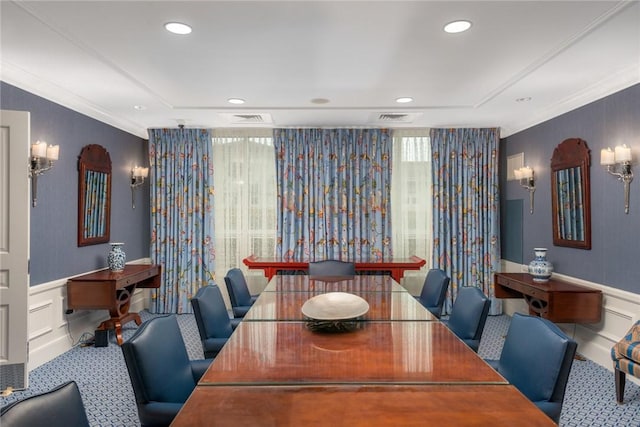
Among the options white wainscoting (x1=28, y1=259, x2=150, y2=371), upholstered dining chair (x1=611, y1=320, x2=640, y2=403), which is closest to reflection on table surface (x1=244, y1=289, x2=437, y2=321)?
upholstered dining chair (x1=611, y1=320, x2=640, y2=403)

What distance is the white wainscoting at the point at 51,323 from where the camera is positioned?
3814 millimetres

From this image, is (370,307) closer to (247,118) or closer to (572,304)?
(572,304)

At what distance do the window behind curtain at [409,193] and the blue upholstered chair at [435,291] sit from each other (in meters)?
2.10

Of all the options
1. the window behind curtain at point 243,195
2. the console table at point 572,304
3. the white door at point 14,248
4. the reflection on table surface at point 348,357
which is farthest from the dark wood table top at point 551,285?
the white door at point 14,248

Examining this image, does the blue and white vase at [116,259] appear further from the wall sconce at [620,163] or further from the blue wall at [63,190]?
the wall sconce at [620,163]

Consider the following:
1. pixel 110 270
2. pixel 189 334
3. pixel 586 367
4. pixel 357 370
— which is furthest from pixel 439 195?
pixel 357 370

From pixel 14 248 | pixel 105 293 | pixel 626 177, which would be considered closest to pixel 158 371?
pixel 14 248

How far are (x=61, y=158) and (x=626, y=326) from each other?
17.2 feet

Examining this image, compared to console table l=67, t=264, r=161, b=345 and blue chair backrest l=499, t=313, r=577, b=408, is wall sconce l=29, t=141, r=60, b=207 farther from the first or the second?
blue chair backrest l=499, t=313, r=577, b=408

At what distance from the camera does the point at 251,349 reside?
1.97 meters

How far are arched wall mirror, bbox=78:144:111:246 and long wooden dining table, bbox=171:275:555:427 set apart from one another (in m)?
2.93

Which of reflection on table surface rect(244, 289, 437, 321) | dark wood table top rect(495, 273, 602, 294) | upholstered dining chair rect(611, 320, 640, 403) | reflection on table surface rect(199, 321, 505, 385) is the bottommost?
upholstered dining chair rect(611, 320, 640, 403)

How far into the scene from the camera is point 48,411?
48.1 inches

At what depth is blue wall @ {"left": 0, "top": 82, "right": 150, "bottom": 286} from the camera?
3820 millimetres
